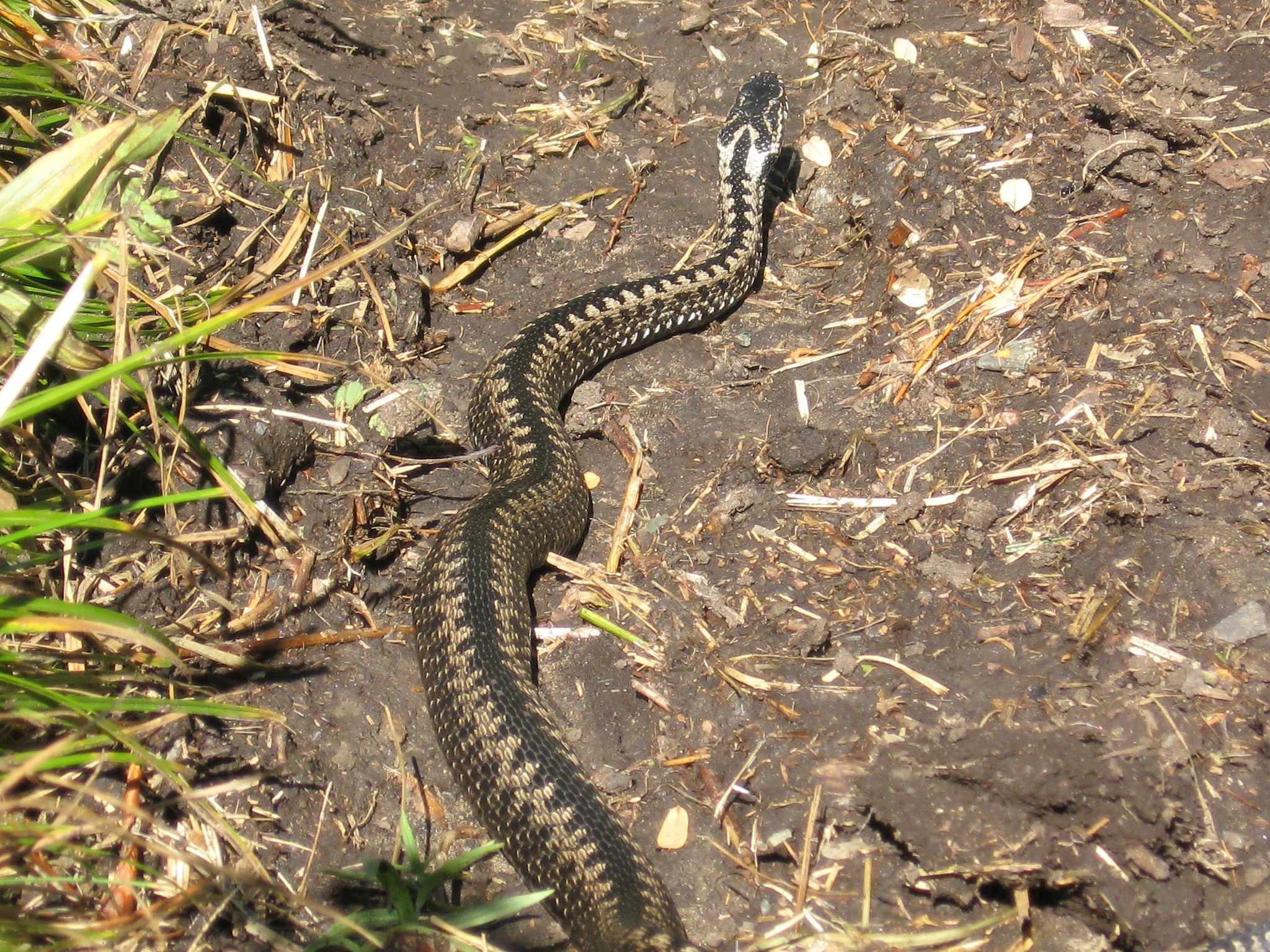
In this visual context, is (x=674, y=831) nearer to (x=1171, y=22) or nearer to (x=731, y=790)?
(x=731, y=790)

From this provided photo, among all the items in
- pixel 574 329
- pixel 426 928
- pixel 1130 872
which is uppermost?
pixel 574 329

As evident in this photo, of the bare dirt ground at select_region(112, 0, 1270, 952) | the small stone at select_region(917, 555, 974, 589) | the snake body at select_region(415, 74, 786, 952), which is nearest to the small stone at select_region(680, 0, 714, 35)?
the bare dirt ground at select_region(112, 0, 1270, 952)

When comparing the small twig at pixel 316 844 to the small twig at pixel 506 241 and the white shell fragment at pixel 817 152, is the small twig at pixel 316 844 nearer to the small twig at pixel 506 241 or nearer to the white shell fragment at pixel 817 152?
the small twig at pixel 506 241

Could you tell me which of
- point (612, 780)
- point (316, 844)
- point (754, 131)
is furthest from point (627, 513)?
point (754, 131)

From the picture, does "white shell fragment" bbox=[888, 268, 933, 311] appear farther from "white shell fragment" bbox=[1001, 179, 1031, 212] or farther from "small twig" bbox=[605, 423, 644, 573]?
"small twig" bbox=[605, 423, 644, 573]

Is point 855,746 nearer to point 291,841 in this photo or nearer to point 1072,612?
point 1072,612

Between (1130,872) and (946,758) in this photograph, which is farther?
(946,758)

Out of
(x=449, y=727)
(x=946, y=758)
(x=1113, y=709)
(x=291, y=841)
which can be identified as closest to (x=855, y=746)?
(x=946, y=758)

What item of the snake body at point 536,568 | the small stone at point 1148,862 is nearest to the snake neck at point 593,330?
the snake body at point 536,568
